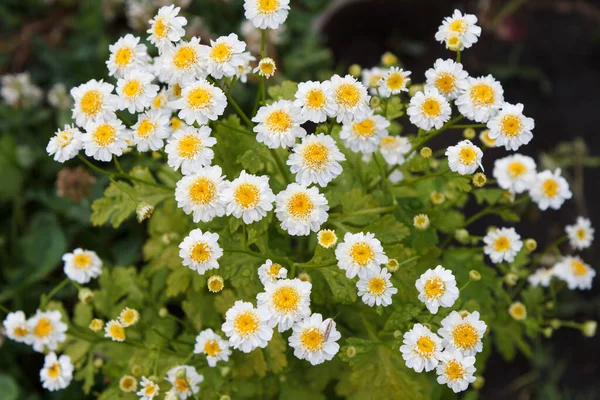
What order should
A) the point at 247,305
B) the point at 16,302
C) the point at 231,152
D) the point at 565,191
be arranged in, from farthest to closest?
the point at 16,302 → the point at 565,191 → the point at 231,152 → the point at 247,305

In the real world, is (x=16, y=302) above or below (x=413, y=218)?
below

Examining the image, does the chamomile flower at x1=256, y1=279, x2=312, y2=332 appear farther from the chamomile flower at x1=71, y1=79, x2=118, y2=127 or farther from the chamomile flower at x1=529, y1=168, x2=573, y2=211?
the chamomile flower at x1=529, y1=168, x2=573, y2=211

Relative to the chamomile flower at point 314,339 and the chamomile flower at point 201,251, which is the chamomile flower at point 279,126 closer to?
the chamomile flower at point 201,251

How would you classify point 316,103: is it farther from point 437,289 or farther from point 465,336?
point 465,336

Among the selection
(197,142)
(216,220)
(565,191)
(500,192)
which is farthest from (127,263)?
(565,191)

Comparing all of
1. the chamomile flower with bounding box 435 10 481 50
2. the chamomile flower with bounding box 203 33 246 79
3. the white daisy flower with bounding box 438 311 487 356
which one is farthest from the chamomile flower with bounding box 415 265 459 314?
the chamomile flower with bounding box 203 33 246 79

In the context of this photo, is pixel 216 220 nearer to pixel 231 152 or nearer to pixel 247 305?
pixel 231 152

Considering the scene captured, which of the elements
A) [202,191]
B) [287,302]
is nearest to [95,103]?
[202,191]
